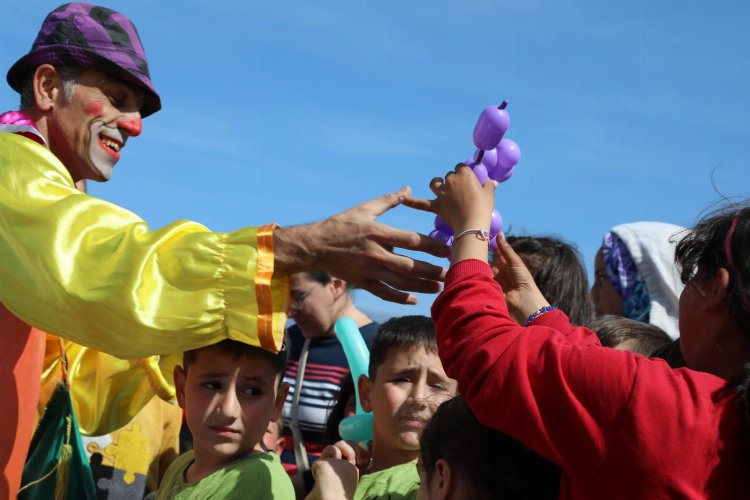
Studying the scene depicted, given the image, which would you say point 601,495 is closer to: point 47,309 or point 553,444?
point 553,444

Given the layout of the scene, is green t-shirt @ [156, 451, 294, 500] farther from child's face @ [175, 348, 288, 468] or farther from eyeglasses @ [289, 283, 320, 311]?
eyeglasses @ [289, 283, 320, 311]

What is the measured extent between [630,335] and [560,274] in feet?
1.84

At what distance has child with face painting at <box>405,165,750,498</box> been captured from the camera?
186 centimetres

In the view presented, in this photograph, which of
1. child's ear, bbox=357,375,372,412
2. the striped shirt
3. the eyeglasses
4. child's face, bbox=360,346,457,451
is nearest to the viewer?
child's face, bbox=360,346,457,451

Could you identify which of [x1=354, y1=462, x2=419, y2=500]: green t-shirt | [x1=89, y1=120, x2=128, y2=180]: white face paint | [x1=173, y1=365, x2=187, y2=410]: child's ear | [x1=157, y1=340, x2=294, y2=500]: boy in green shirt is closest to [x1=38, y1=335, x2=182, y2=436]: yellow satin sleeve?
[x1=173, y1=365, x2=187, y2=410]: child's ear

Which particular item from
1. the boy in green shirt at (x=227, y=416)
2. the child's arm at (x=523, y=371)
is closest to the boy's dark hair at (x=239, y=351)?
the boy in green shirt at (x=227, y=416)

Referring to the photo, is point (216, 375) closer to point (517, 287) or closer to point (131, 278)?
point (131, 278)

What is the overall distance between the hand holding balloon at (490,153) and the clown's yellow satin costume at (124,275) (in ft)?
1.55

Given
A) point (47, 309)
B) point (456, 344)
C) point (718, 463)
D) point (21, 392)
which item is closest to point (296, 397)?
point (21, 392)

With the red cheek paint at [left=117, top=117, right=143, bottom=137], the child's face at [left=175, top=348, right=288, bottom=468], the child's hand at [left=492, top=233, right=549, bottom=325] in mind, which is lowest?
the child's face at [left=175, top=348, right=288, bottom=468]

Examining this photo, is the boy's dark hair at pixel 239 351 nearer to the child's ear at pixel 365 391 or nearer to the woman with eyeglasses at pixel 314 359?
the child's ear at pixel 365 391

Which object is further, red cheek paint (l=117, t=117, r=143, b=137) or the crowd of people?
red cheek paint (l=117, t=117, r=143, b=137)

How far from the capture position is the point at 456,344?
2.11 meters

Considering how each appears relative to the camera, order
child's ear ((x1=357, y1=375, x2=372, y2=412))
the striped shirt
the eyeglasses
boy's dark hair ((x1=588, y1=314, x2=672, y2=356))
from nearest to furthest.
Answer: boy's dark hair ((x1=588, y1=314, x2=672, y2=356)) < child's ear ((x1=357, y1=375, x2=372, y2=412)) < the striped shirt < the eyeglasses
